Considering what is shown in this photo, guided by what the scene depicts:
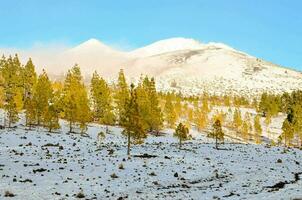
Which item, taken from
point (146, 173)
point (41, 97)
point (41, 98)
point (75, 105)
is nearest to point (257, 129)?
point (75, 105)

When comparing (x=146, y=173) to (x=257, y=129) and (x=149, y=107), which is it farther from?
(x=257, y=129)

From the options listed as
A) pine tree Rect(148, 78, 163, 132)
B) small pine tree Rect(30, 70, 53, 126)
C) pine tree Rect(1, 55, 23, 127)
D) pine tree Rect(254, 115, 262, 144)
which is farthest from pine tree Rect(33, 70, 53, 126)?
pine tree Rect(254, 115, 262, 144)

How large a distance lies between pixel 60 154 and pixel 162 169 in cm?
1553

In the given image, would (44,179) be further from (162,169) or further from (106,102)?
(106,102)

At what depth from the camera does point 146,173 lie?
145 ft

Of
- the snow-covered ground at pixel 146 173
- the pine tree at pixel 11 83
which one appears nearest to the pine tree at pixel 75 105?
the pine tree at pixel 11 83

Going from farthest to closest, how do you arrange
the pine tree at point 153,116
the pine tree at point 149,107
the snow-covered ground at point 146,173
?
1. the pine tree at point 153,116
2. the pine tree at point 149,107
3. the snow-covered ground at point 146,173

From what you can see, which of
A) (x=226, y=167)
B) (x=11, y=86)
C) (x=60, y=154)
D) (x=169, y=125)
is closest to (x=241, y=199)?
(x=226, y=167)

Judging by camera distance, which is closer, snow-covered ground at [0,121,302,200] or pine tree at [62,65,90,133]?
snow-covered ground at [0,121,302,200]

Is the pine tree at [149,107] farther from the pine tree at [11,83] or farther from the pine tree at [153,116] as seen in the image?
the pine tree at [11,83]

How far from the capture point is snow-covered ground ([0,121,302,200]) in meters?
33.2

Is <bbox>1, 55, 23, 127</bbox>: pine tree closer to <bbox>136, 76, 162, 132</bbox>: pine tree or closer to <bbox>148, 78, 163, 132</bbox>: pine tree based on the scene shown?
<bbox>136, 76, 162, 132</bbox>: pine tree

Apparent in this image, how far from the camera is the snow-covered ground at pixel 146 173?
33250mm

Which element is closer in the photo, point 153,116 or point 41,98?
point 41,98
